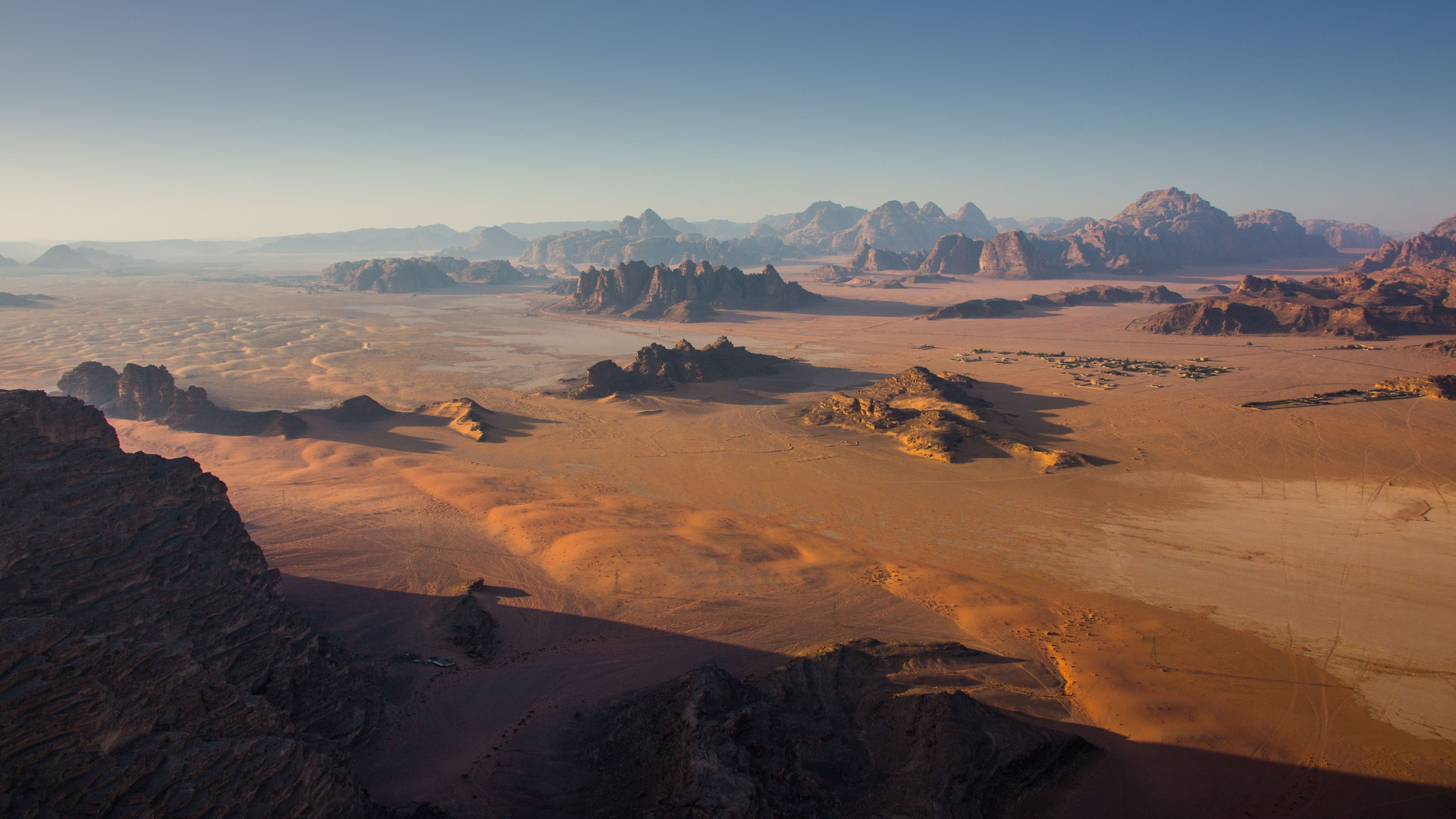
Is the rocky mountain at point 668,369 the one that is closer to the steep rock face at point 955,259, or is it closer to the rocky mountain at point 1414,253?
the steep rock face at point 955,259

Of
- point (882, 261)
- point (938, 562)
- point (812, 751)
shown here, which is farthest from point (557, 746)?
point (882, 261)

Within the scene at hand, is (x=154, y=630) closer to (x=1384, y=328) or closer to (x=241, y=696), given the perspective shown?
(x=241, y=696)

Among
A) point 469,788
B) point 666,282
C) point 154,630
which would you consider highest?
point 666,282

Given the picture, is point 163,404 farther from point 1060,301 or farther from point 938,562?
point 1060,301

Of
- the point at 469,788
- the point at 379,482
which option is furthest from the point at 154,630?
the point at 379,482

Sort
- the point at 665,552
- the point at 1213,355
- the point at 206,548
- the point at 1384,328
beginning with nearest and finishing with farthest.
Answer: the point at 206,548 → the point at 665,552 → the point at 1213,355 → the point at 1384,328

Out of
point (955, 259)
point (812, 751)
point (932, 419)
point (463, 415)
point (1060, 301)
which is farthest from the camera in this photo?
point (955, 259)

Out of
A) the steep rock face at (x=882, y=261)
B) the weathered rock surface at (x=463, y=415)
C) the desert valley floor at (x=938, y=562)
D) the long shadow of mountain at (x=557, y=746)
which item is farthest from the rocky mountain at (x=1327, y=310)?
the steep rock face at (x=882, y=261)
